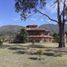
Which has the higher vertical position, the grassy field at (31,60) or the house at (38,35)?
the house at (38,35)

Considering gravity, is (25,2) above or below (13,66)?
above

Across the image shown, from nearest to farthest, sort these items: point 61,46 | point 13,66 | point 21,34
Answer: point 13,66
point 61,46
point 21,34

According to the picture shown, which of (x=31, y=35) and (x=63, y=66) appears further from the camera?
(x=31, y=35)

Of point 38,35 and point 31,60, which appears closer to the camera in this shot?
point 31,60

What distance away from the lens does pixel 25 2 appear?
3903 centimetres

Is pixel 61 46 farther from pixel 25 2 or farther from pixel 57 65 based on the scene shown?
pixel 57 65

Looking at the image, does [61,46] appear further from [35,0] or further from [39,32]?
[39,32]

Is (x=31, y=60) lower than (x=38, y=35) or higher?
lower

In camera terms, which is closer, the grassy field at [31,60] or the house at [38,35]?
the grassy field at [31,60]

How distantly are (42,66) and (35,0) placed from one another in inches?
876

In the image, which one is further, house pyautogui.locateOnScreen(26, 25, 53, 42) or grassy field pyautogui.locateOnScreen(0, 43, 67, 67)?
house pyautogui.locateOnScreen(26, 25, 53, 42)

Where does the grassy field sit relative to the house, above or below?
below

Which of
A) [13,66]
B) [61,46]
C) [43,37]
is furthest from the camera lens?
[43,37]

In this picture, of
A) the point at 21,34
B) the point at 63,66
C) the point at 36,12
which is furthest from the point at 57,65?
the point at 21,34
